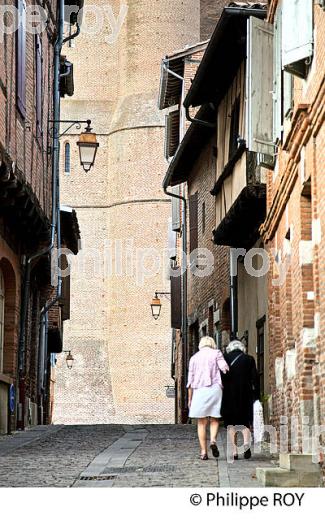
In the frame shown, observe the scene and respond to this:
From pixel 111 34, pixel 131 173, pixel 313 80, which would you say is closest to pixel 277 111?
pixel 313 80

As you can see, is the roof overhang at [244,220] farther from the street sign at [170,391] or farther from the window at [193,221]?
the street sign at [170,391]

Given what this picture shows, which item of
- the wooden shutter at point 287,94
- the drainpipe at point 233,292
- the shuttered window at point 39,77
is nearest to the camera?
the wooden shutter at point 287,94

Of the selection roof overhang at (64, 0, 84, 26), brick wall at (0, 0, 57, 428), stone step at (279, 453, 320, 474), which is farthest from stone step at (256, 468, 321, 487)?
roof overhang at (64, 0, 84, 26)

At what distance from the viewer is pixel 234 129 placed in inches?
785

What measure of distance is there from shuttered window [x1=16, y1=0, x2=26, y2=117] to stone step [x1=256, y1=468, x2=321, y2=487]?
9.33m

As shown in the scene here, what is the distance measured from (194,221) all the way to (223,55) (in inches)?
342

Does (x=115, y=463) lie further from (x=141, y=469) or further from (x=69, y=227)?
(x=69, y=227)

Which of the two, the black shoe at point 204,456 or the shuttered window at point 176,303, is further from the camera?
the shuttered window at point 176,303

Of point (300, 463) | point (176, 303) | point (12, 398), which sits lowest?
point (300, 463)

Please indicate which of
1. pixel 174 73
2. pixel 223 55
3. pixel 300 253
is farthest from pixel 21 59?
pixel 174 73

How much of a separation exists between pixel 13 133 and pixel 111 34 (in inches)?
1493

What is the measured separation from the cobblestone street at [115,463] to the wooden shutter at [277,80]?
3904mm

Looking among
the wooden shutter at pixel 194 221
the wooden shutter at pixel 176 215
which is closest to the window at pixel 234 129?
the wooden shutter at pixel 194 221

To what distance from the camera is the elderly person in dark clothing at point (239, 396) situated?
13.3m
